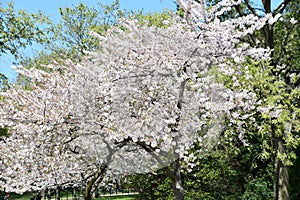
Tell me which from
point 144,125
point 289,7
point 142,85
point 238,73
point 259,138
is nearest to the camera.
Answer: point 144,125

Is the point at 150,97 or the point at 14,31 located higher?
the point at 14,31

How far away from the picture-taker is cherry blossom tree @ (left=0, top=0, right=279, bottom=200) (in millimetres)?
5121

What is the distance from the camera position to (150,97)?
529cm

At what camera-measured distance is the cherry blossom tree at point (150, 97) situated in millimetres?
5121

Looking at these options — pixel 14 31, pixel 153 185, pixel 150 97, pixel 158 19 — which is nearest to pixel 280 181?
pixel 153 185

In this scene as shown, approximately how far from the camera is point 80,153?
6844mm

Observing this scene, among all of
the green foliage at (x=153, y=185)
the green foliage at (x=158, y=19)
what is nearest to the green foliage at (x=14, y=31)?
the green foliage at (x=158, y=19)

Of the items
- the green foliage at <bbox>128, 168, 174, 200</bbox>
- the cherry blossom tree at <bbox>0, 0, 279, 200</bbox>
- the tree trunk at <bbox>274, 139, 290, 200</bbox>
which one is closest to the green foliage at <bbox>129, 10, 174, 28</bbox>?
the cherry blossom tree at <bbox>0, 0, 279, 200</bbox>

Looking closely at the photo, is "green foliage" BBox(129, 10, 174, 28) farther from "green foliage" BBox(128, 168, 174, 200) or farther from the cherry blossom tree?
"green foliage" BBox(128, 168, 174, 200)

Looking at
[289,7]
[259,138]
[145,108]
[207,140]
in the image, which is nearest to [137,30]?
[145,108]

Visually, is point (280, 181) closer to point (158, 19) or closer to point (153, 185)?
point (153, 185)

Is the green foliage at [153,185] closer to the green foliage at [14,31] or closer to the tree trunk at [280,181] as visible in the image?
the tree trunk at [280,181]

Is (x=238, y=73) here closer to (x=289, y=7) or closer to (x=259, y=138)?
(x=259, y=138)

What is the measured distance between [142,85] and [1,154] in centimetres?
388
